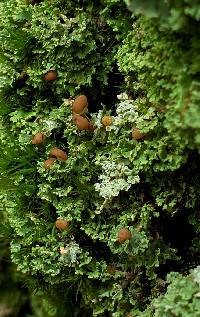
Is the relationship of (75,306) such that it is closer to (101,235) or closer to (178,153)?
(101,235)

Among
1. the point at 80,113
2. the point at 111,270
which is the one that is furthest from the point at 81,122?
the point at 111,270

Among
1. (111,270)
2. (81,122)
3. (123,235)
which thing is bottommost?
(111,270)

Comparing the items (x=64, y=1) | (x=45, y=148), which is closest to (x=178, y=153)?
(x=45, y=148)

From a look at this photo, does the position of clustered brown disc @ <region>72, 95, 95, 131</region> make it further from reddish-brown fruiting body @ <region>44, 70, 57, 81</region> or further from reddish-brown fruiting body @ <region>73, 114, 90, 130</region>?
reddish-brown fruiting body @ <region>44, 70, 57, 81</region>

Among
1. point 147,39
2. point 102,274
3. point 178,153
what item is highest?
point 147,39

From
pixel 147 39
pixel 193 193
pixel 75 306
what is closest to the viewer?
pixel 147 39

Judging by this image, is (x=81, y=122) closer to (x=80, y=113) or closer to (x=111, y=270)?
(x=80, y=113)
